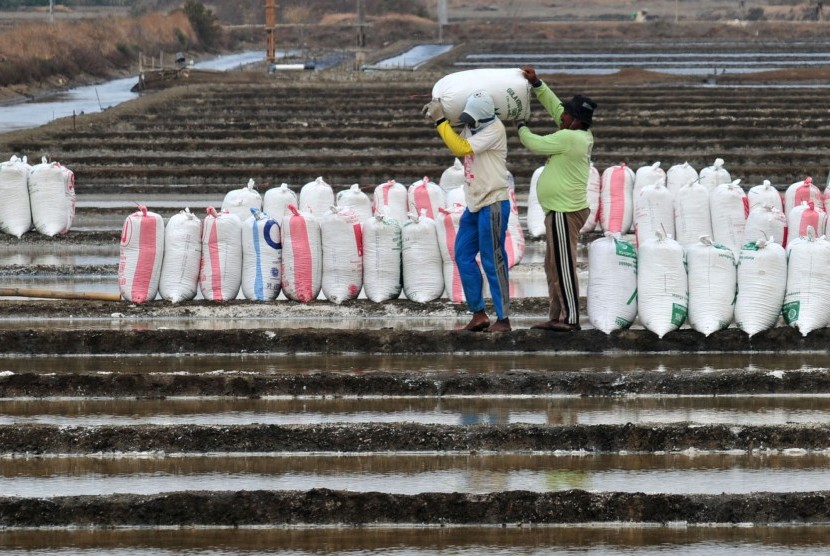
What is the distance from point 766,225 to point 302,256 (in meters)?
3.77

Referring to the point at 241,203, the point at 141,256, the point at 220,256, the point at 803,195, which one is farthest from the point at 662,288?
the point at 241,203

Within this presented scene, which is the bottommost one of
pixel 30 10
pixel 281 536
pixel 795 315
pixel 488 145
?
pixel 281 536

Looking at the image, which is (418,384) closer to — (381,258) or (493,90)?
(493,90)

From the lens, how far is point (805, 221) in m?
12.4

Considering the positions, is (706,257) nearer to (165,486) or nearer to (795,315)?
(795,315)

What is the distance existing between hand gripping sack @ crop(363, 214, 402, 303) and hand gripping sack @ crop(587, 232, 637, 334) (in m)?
1.67

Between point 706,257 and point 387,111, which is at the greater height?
point 387,111

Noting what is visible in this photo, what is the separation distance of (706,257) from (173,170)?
44.6ft

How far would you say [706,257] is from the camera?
10.2 metres

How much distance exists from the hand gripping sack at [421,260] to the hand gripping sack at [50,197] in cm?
520

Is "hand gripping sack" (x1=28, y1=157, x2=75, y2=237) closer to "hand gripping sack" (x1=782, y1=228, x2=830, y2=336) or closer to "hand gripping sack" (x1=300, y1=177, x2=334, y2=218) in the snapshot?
"hand gripping sack" (x1=300, y1=177, x2=334, y2=218)

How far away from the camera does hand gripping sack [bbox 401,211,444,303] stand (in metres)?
11.3

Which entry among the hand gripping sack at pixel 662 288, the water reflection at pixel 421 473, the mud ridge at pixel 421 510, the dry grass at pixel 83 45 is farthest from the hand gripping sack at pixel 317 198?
the dry grass at pixel 83 45

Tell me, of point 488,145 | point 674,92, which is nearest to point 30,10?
point 674,92
